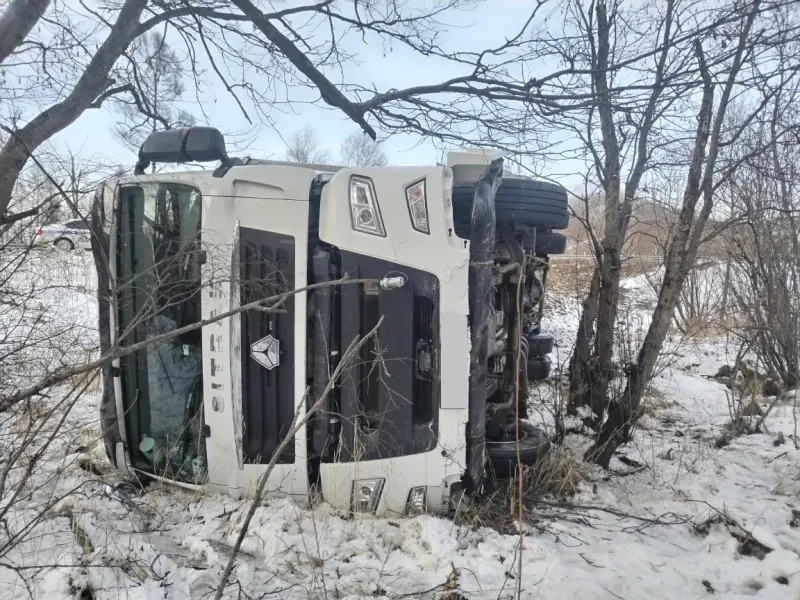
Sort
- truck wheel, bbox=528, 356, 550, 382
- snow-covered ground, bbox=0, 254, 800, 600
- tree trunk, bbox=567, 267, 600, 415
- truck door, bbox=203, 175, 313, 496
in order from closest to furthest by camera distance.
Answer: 1. snow-covered ground, bbox=0, 254, 800, 600
2. truck door, bbox=203, 175, 313, 496
3. truck wheel, bbox=528, 356, 550, 382
4. tree trunk, bbox=567, 267, 600, 415

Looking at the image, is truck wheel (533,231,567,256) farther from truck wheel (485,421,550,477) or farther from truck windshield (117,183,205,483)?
truck windshield (117,183,205,483)

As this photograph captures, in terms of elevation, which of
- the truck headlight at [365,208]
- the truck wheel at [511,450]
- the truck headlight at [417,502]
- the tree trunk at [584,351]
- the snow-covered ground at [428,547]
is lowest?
the snow-covered ground at [428,547]

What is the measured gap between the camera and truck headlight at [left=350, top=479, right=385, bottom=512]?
2770 mm

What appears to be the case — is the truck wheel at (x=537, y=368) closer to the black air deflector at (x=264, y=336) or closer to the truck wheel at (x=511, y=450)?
the truck wheel at (x=511, y=450)

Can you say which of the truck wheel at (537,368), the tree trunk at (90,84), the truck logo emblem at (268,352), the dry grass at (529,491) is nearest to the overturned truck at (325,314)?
the truck logo emblem at (268,352)

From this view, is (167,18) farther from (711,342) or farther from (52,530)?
(711,342)

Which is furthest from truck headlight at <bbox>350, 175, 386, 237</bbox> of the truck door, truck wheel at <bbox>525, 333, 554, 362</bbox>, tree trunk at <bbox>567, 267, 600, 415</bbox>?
tree trunk at <bbox>567, 267, 600, 415</bbox>

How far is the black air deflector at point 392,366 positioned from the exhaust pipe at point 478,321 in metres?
0.19

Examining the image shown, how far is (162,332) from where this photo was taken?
10.3 ft

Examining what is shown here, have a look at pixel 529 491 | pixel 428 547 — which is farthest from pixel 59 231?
pixel 529 491

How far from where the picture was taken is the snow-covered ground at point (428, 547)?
88.0 inches

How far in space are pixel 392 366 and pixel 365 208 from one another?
834 mm

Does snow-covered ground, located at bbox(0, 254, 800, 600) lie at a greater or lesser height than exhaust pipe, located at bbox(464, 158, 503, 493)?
lesser

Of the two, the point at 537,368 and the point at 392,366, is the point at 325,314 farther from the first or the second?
the point at 537,368
